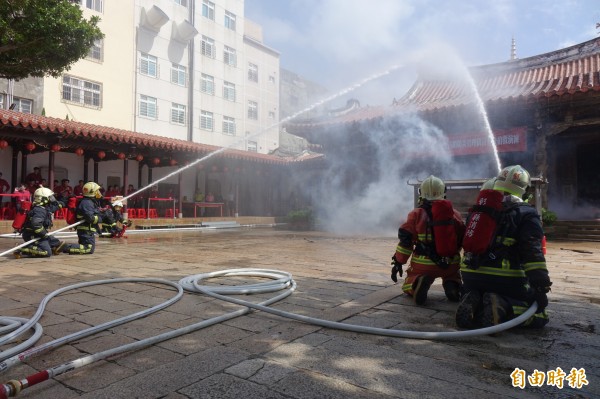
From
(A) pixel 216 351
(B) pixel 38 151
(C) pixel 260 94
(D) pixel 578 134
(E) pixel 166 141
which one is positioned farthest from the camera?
(C) pixel 260 94

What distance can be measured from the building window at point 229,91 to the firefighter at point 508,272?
27.6 m

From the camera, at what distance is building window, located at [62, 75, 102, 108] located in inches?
763

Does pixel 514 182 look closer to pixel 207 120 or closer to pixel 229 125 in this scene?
pixel 207 120

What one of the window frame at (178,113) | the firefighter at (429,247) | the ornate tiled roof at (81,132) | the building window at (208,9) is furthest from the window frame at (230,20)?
the firefighter at (429,247)

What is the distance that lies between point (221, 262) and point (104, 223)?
2640 mm

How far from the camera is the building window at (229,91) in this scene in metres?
28.7

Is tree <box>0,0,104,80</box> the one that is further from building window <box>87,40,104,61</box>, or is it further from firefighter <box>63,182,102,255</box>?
building window <box>87,40,104,61</box>

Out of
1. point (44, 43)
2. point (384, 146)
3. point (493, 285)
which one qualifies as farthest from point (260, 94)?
point (493, 285)

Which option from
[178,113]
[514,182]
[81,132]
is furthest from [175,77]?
[514,182]

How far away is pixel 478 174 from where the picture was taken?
41.7ft

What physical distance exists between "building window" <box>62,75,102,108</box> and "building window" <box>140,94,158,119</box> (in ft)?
8.44

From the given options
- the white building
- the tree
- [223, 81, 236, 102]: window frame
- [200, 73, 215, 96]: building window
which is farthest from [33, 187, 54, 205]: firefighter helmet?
[223, 81, 236, 102]: window frame

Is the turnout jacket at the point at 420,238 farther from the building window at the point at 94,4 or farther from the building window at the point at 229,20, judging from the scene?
the building window at the point at 229,20

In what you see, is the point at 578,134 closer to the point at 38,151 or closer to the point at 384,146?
the point at 384,146
